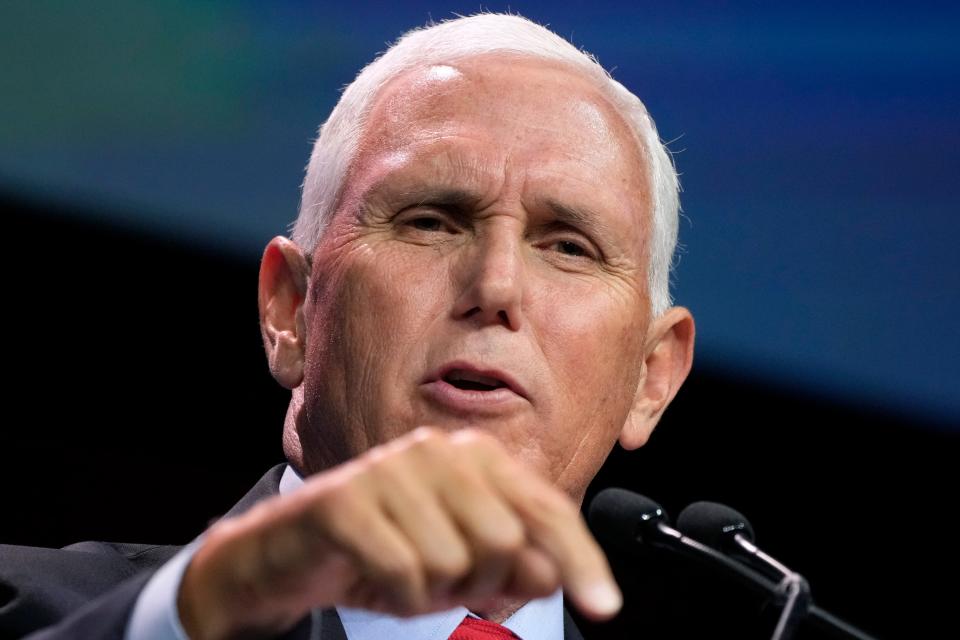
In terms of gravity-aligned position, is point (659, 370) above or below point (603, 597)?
above

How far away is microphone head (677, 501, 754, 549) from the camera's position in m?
2.01

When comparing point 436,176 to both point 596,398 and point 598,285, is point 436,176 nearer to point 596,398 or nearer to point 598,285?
point 598,285

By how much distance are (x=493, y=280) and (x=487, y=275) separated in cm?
2

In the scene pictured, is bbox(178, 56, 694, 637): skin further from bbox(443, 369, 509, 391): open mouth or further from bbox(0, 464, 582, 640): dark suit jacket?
Answer: bbox(0, 464, 582, 640): dark suit jacket

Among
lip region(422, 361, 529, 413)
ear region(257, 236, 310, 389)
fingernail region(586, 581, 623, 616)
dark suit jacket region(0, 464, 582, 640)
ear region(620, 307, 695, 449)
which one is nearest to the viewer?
fingernail region(586, 581, 623, 616)

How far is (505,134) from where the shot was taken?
2.01 m

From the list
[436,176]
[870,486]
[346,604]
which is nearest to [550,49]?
[436,176]

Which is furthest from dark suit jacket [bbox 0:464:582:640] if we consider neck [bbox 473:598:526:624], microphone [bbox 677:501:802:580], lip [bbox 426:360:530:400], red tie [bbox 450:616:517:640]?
microphone [bbox 677:501:802:580]

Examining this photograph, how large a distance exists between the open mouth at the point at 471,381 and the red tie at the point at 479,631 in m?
0.38

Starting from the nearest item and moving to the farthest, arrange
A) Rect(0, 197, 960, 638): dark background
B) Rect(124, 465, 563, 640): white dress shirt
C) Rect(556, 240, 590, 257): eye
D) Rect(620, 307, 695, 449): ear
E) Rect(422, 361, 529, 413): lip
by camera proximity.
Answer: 1. Rect(124, 465, 563, 640): white dress shirt
2. Rect(422, 361, 529, 413): lip
3. Rect(556, 240, 590, 257): eye
4. Rect(620, 307, 695, 449): ear
5. Rect(0, 197, 960, 638): dark background

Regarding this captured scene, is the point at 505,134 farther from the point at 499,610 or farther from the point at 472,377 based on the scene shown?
the point at 499,610

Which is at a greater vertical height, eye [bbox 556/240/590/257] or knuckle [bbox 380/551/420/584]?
eye [bbox 556/240/590/257]

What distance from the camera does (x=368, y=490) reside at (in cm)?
89

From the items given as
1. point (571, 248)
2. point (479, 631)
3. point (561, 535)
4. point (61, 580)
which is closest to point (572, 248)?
point (571, 248)
